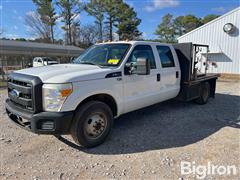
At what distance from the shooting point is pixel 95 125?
398 cm

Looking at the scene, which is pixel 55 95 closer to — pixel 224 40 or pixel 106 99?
pixel 106 99

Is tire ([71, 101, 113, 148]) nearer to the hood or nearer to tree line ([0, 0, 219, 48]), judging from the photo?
the hood

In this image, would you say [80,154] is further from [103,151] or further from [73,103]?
[73,103]

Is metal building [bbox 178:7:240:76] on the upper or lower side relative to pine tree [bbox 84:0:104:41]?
lower

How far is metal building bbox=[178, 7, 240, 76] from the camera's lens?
16375 millimetres

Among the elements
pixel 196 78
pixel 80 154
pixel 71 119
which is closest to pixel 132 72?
pixel 71 119

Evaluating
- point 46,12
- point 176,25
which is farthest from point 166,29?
point 46,12

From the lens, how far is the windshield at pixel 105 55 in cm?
443

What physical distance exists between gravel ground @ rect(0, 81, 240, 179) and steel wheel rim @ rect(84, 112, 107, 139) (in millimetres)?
275

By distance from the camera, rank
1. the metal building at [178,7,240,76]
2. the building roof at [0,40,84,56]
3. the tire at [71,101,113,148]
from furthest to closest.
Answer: the building roof at [0,40,84,56] < the metal building at [178,7,240,76] < the tire at [71,101,113,148]

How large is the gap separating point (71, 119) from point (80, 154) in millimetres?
718

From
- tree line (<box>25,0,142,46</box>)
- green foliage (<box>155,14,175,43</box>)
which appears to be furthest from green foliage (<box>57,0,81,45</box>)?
green foliage (<box>155,14,175,43</box>)

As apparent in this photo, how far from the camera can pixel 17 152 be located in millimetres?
3844

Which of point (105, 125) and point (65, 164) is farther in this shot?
point (105, 125)
